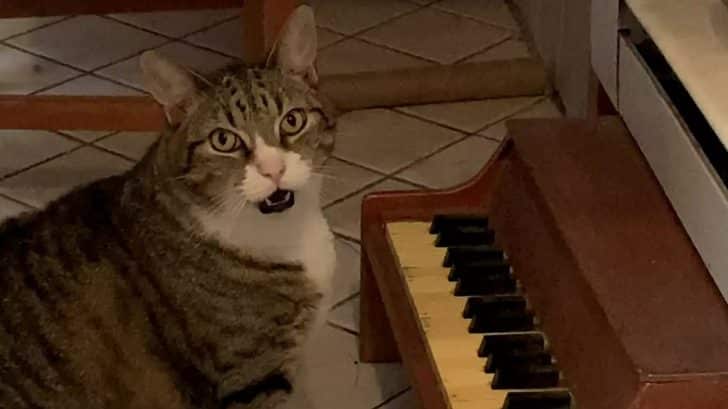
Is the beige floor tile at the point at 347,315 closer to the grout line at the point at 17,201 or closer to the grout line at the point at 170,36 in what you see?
the grout line at the point at 17,201

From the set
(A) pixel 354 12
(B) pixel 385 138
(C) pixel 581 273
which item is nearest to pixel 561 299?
(C) pixel 581 273

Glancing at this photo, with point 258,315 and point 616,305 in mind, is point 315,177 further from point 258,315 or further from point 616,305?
point 616,305

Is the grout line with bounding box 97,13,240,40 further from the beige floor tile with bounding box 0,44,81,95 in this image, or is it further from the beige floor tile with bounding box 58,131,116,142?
the beige floor tile with bounding box 58,131,116,142

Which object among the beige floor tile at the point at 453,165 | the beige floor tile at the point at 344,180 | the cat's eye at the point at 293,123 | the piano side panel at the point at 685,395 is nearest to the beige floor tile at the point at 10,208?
the beige floor tile at the point at 344,180

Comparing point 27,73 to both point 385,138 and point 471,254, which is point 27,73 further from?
point 471,254

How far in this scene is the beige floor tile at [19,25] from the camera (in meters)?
2.53

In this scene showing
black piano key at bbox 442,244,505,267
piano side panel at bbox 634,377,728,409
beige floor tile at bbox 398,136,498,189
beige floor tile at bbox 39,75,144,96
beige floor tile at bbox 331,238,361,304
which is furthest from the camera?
beige floor tile at bbox 39,75,144,96

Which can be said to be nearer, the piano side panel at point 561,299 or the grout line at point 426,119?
the piano side panel at point 561,299

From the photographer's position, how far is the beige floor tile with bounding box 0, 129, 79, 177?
213 centimetres

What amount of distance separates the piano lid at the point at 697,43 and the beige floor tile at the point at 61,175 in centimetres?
107

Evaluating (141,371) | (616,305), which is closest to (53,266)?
(141,371)

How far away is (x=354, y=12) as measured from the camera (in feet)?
8.48

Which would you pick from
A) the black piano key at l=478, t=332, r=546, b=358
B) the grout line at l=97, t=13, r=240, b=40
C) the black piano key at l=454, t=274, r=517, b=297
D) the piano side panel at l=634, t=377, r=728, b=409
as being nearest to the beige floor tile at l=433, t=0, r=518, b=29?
the grout line at l=97, t=13, r=240, b=40

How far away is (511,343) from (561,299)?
0.07 meters
